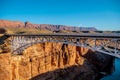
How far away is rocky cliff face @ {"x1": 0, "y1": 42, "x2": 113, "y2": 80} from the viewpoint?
42469 mm

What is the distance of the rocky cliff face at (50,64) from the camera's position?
42.5 m

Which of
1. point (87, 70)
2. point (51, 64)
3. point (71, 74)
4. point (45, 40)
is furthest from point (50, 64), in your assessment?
point (87, 70)

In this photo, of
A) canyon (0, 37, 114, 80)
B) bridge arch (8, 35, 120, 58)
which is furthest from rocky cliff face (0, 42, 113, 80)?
bridge arch (8, 35, 120, 58)

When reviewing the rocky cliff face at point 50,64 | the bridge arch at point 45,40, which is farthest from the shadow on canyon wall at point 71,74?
the bridge arch at point 45,40

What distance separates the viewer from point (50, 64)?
176ft

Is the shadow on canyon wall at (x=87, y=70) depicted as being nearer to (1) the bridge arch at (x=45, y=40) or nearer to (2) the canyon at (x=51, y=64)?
(2) the canyon at (x=51, y=64)

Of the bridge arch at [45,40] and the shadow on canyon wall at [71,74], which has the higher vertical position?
the bridge arch at [45,40]

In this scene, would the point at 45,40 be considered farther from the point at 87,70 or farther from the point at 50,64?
the point at 87,70

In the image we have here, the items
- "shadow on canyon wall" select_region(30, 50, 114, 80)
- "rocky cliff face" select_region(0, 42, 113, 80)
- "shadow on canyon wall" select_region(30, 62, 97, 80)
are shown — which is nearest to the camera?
"rocky cliff face" select_region(0, 42, 113, 80)

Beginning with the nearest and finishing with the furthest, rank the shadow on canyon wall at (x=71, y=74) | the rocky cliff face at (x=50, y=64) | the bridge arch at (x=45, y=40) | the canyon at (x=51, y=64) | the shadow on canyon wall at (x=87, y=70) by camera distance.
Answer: the bridge arch at (x=45, y=40), the rocky cliff face at (x=50, y=64), the canyon at (x=51, y=64), the shadow on canyon wall at (x=71, y=74), the shadow on canyon wall at (x=87, y=70)

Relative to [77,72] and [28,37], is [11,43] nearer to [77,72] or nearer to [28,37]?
[28,37]

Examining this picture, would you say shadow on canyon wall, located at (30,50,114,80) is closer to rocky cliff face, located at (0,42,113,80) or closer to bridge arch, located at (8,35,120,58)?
rocky cliff face, located at (0,42,113,80)

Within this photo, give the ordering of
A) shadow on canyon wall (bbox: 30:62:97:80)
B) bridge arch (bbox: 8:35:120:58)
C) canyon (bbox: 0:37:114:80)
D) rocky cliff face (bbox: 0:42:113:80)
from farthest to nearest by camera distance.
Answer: shadow on canyon wall (bbox: 30:62:97:80) → canyon (bbox: 0:37:114:80) → rocky cliff face (bbox: 0:42:113:80) → bridge arch (bbox: 8:35:120:58)

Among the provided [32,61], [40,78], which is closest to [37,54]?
[32,61]
